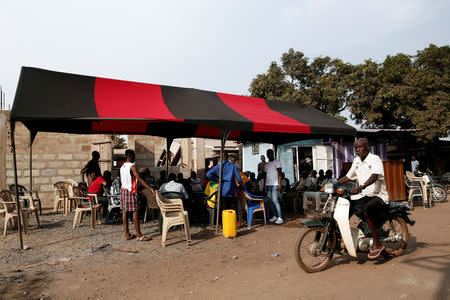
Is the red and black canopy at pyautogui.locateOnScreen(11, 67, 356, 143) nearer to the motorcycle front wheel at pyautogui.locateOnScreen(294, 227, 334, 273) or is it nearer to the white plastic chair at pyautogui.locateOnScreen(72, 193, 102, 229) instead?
the white plastic chair at pyautogui.locateOnScreen(72, 193, 102, 229)

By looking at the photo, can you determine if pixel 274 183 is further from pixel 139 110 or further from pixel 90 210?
pixel 90 210

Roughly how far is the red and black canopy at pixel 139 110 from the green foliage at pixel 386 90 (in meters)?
8.90

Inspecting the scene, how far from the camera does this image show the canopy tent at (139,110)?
5227mm

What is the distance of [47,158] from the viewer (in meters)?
9.65

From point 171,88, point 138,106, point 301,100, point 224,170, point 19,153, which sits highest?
point 301,100

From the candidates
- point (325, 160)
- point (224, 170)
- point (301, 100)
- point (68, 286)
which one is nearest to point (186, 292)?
point (68, 286)

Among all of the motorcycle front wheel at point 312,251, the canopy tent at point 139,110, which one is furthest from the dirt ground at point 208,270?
the canopy tent at point 139,110

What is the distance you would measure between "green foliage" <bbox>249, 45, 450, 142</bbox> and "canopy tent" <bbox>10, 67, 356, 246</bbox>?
8.90 metres

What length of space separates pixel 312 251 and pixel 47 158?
9006 mm

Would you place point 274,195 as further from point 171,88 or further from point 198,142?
point 198,142

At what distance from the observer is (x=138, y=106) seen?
6016 millimetres

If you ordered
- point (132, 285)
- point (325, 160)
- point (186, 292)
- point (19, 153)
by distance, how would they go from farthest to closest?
1. point (325, 160)
2. point (19, 153)
3. point (132, 285)
4. point (186, 292)

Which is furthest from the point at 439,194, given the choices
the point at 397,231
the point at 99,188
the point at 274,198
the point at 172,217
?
the point at 99,188

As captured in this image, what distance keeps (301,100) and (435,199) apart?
9106 mm
